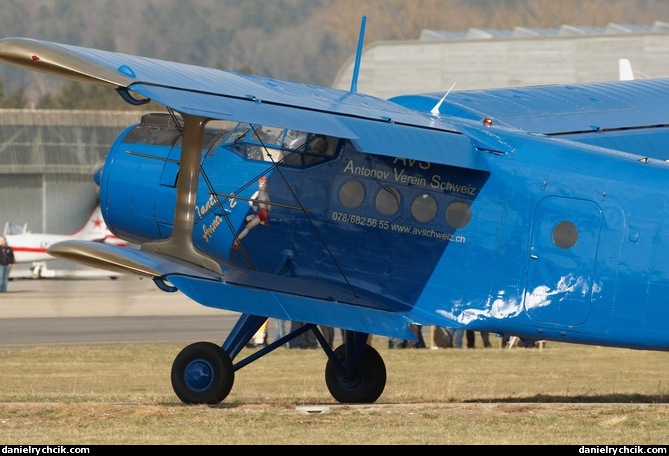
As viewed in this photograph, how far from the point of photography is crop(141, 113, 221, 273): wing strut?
13328 mm

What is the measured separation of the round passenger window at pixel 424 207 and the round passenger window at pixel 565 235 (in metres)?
1.33

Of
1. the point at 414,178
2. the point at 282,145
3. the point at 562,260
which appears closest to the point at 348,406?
the point at 414,178

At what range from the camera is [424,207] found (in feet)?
45.6

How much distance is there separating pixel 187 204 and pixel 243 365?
207cm

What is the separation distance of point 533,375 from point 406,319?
355 inches

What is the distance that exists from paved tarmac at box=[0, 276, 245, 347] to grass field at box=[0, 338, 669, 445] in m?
2.01

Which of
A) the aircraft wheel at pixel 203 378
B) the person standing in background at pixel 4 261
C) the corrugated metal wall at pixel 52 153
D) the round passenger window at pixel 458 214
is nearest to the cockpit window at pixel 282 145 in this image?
the round passenger window at pixel 458 214

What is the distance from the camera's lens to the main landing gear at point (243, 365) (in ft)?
45.6

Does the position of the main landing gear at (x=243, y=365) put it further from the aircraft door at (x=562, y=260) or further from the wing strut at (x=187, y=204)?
the aircraft door at (x=562, y=260)

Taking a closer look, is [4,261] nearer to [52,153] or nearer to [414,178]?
[52,153]

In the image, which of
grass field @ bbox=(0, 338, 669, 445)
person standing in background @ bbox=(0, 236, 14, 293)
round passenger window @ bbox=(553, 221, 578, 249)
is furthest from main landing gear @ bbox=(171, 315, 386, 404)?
person standing in background @ bbox=(0, 236, 14, 293)

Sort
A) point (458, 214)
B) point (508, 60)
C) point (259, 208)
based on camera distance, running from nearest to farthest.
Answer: point (458, 214) < point (259, 208) < point (508, 60)

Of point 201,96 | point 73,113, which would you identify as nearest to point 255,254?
point 201,96

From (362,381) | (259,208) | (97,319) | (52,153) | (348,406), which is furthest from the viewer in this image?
(52,153)
